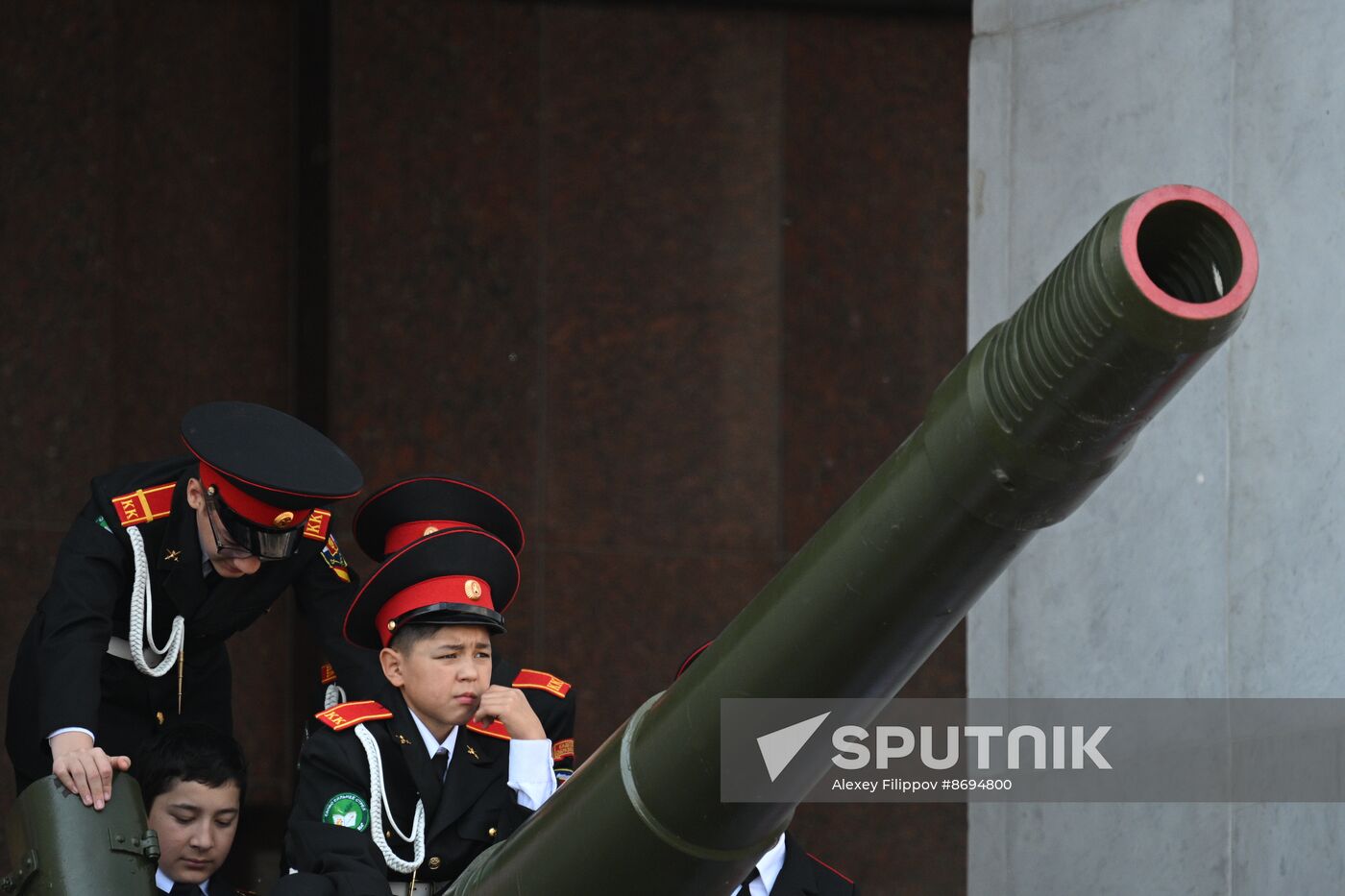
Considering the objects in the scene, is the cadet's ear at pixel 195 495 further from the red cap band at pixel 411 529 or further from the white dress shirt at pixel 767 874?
the white dress shirt at pixel 767 874

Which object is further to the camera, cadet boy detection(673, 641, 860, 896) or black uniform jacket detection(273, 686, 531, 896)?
cadet boy detection(673, 641, 860, 896)

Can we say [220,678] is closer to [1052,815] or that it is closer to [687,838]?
[1052,815]

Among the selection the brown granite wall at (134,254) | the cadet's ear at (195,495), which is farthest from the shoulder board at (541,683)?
the brown granite wall at (134,254)

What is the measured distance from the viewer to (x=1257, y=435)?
5.05 metres

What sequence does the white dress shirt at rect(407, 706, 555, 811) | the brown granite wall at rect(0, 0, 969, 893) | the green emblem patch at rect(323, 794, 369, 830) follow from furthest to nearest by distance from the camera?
1. the brown granite wall at rect(0, 0, 969, 893)
2. the white dress shirt at rect(407, 706, 555, 811)
3. the green emblem patch at rect(323, 794, 369, 830)

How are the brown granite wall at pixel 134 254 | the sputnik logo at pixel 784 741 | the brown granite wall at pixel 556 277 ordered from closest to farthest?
the sputnik logo at pixel 784 741, the brown granite wall at pixel 134 254, the brown granite wall at pixel 556 277

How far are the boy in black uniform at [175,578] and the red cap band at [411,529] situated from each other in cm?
19

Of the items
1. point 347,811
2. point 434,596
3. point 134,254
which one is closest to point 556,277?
point 134,254

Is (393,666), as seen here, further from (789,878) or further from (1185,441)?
(1185,441)

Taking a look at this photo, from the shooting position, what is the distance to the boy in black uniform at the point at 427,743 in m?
4.29

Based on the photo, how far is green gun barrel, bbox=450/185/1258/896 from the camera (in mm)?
1890

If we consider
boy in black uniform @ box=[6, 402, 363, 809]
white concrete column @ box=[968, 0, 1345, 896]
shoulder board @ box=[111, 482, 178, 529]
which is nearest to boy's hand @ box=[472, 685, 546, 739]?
boy in black uniform @ box=[6, 402, 363, 809]

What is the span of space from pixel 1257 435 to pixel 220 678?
2837 mm

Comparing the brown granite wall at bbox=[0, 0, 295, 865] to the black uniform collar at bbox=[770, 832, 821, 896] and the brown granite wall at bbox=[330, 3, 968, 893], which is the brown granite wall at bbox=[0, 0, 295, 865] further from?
the black uniform collar at bbox=[770, 832, 821, 896]
